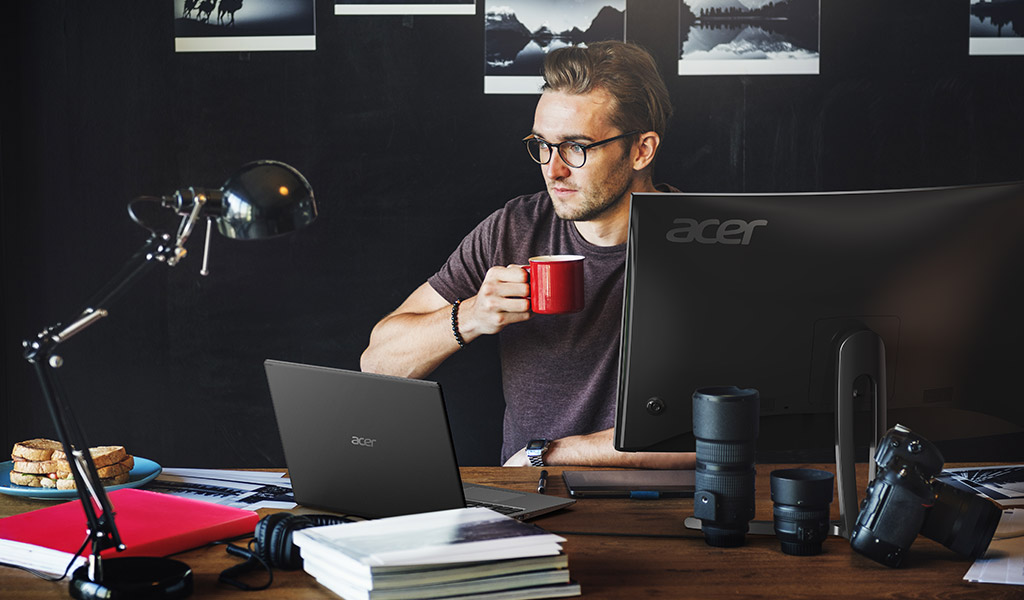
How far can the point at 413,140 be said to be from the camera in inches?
107

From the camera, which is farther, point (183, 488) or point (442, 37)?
point (442, 37)

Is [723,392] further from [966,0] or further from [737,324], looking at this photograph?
[966,0]

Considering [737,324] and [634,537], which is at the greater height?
[737,324]

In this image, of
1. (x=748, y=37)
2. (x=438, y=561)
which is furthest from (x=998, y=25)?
(x=438, y=561)

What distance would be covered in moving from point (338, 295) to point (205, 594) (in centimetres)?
169

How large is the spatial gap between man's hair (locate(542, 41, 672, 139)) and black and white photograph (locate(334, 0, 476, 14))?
289mm

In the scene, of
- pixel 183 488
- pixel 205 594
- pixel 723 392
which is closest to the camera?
pixel 205 594

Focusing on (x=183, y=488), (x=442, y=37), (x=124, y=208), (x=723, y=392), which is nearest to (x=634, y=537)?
(x=723, y=392)

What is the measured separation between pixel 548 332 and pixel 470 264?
12.0 inches

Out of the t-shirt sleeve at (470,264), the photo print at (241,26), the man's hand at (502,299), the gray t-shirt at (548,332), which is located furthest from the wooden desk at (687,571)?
the photo print at (241,26)

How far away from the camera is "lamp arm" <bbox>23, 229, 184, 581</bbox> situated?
1108mm

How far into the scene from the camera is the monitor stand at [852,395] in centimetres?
132

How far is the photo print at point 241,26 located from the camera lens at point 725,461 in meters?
1.89

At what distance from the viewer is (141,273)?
3.75 ft
